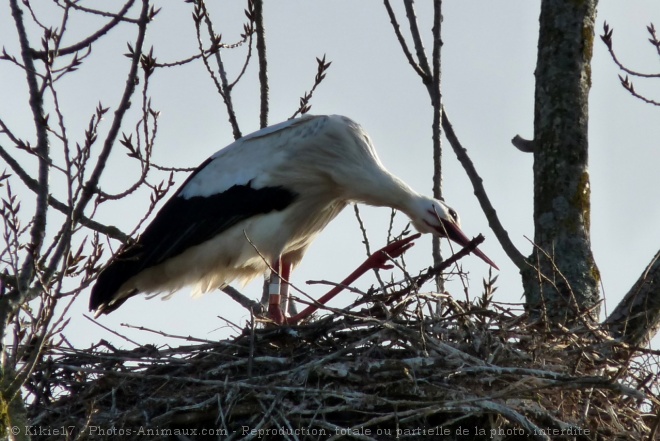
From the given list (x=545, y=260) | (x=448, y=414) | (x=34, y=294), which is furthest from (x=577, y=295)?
(x=34, y=294)

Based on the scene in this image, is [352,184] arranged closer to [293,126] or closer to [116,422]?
[293,126]

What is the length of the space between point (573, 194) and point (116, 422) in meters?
2.71

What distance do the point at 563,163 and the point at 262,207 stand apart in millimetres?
2120

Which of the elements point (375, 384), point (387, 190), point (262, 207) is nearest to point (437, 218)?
point (387, 190)

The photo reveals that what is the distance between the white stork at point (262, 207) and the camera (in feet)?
23.9

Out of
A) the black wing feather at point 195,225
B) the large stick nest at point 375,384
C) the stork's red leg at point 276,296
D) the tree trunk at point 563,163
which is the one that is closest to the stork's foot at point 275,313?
the stork's red leg at point 276,296

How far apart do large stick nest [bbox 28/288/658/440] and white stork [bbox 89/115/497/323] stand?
4.75 ft

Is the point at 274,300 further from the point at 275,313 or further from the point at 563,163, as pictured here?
the point at 563,163

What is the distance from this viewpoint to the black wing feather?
23.9 feet

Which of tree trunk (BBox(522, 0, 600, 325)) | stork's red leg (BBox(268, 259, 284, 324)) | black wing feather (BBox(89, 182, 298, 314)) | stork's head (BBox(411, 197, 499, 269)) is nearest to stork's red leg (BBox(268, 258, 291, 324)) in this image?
stork's red leg (BBox(268, 259, 284, 324))

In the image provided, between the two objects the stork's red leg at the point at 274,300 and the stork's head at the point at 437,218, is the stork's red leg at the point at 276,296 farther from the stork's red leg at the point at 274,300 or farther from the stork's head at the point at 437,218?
the stork's head at the point at 437,218

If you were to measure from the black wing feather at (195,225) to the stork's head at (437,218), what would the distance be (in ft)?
Result: 2.78

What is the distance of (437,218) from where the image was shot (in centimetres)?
718

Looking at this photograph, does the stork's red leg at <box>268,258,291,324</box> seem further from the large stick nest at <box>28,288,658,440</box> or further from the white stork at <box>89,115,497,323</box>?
the large stick nest at <box>28,288,658,440</box>
